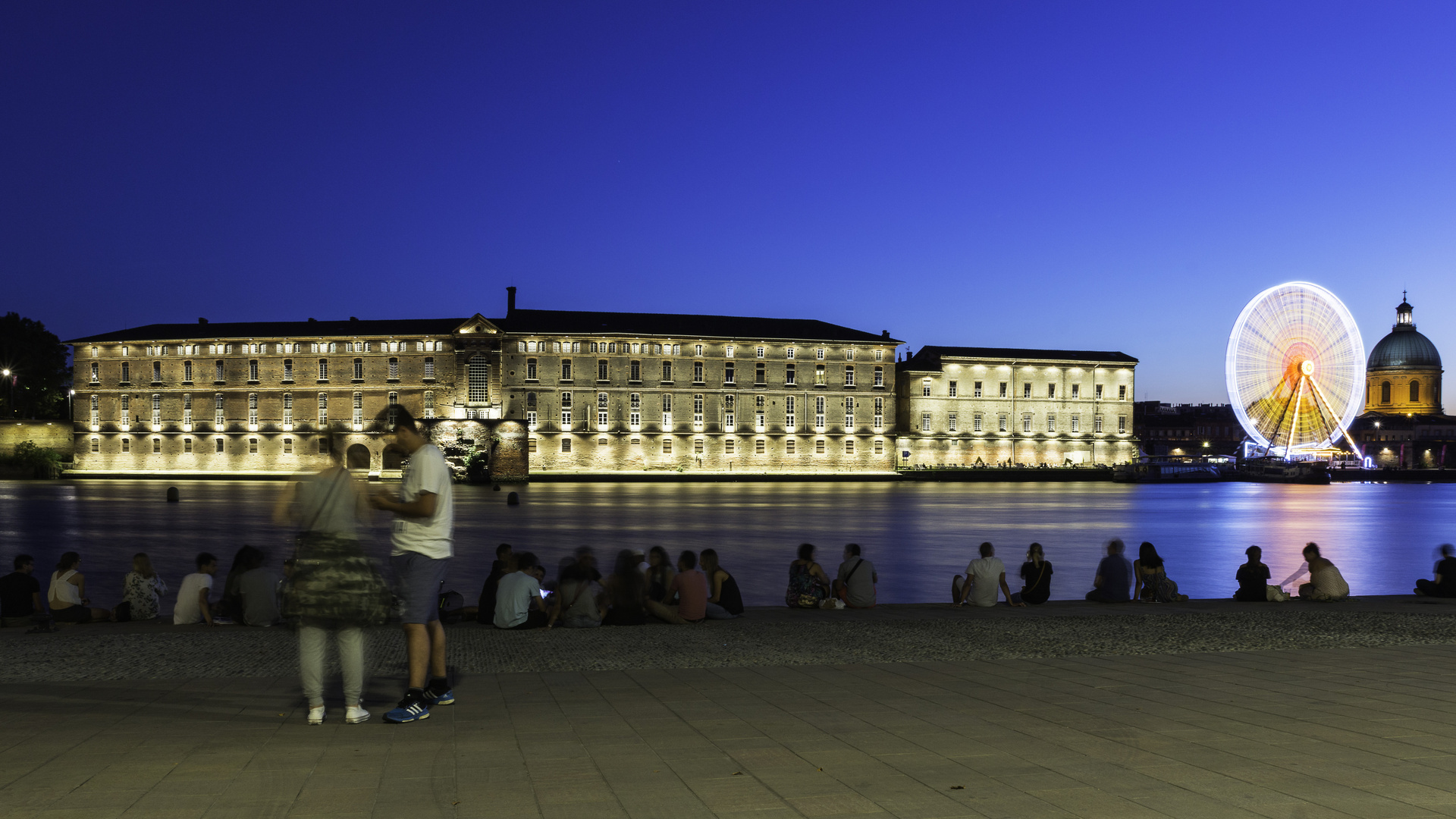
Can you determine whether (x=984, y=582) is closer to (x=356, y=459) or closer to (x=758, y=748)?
(x=758, y=748)

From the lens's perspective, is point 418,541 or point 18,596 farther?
point 18,596

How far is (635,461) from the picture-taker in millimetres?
87375

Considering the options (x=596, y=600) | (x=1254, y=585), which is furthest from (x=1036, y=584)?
(x=596, y=600)

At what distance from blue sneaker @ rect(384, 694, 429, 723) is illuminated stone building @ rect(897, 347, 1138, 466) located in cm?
9070

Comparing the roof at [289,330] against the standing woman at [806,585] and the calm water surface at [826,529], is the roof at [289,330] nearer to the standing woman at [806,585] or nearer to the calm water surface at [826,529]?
the calm water surface at [826,529]

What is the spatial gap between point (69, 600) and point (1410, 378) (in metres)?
178

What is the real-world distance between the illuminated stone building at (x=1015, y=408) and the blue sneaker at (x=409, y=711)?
298 ft

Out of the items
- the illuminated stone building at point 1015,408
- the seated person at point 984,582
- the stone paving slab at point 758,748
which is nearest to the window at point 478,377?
the illuminated stone building at point 1015,408

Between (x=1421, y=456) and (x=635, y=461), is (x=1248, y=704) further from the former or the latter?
(x=1421, y=456)

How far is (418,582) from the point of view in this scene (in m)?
5.87

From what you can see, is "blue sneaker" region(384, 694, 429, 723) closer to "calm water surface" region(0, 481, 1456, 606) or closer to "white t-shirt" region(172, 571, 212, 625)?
"calm water surface" region(0, 481, 1456, 606)

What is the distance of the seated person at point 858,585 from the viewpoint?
13.4 m

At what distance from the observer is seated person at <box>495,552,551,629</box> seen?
1052cm

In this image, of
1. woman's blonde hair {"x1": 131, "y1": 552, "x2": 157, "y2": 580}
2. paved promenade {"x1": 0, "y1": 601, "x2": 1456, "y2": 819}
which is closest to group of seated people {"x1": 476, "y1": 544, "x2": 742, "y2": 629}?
paved promenade {"x1": 0, "y1": 601, "x2": 1456, "y2": 819}
